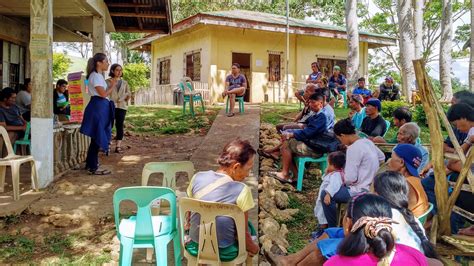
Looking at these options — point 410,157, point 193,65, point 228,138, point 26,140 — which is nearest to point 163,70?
point 193,65

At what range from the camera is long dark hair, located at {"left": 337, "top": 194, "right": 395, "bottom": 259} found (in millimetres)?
1939

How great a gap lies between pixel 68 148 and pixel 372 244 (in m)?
5.45

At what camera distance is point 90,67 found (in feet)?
18.7

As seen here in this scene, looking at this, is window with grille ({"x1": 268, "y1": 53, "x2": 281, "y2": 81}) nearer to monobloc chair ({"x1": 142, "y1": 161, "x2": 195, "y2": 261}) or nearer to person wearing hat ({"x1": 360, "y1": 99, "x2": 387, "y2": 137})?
person wearing hat ({"x1": 360, "y1": 99, "x2": 387, "y2": 137})

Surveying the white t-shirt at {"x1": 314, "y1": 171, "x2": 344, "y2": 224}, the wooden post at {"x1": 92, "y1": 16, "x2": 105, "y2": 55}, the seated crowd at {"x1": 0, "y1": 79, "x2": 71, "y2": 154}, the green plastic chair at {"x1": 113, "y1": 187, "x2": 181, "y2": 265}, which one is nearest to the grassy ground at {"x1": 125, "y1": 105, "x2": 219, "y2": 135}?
the wooden post at {"x1": 92, "y1": 16, "x2": 105, "y2": 55}

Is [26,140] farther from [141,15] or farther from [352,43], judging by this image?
[352,43]

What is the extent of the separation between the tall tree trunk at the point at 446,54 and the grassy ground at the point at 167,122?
713cm

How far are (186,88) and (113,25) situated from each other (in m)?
2.42

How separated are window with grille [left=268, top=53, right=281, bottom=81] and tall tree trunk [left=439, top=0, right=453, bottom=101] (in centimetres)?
589

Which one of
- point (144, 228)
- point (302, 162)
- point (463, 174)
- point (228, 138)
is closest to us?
point (144, 228)

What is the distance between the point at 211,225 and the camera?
266 centimetres

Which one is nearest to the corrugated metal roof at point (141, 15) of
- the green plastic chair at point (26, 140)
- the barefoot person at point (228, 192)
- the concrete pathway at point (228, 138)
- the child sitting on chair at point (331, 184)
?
the concrete pathway at point (228, 138)

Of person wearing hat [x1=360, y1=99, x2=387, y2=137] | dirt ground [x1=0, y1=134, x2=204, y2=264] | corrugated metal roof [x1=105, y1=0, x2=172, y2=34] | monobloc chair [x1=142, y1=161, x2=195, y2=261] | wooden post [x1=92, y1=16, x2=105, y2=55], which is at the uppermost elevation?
corrugated metal roof [x1=105, y1=0, x2=172, y2=34]

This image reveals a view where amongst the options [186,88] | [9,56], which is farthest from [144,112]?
[9,56]
